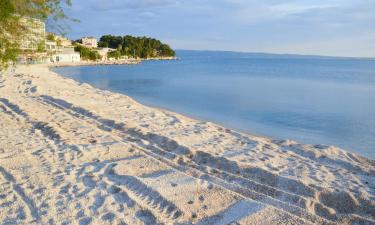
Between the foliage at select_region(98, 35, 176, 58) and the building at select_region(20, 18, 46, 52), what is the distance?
137 meters

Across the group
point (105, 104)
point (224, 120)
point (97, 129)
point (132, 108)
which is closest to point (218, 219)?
point (97, 129)

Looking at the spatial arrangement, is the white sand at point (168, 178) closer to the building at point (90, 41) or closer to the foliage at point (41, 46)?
the foliage at point (41, 46)

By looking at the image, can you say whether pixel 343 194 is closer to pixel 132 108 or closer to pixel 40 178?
pixel 40 178

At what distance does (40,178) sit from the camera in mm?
7992

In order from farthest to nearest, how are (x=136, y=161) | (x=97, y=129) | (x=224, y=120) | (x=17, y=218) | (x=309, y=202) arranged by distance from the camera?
(x=224, y=120), (x=97, y=129), (x=136, y=161), (x=309, y=202), (x=17, y=218)

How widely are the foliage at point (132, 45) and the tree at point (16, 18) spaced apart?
453ft

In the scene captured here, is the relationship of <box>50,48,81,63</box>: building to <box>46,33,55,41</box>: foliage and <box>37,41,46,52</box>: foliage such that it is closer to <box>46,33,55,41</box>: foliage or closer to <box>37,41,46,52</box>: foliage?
<box>46,33,55,41</box>: foliage

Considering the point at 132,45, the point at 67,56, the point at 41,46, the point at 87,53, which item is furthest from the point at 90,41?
the point at 41,46

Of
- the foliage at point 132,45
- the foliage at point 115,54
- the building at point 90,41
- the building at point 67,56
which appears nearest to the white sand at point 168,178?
the building at point 67,56

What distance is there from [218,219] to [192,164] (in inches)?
121

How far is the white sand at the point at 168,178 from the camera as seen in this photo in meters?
6.56

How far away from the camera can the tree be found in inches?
310

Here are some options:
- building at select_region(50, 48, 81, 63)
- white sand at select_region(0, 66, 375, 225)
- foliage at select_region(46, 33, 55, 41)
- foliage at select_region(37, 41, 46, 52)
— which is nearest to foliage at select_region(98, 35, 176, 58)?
building at select_region(50, 48, 81, 63)

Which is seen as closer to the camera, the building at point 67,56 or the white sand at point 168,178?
the white sand at point 168,178
